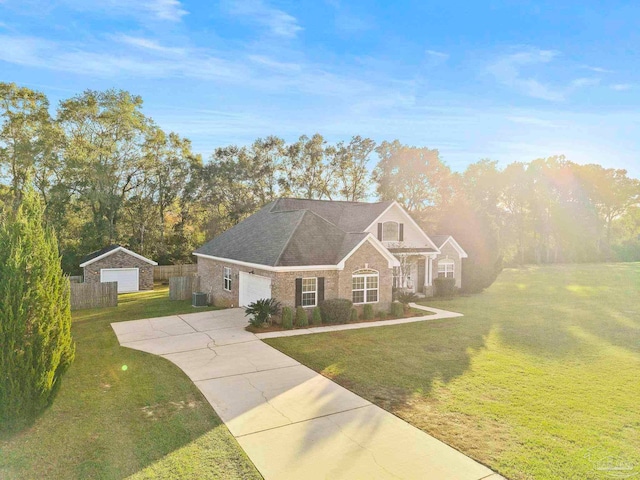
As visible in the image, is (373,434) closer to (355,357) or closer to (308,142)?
(355,357)

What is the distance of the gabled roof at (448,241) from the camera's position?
28.6m

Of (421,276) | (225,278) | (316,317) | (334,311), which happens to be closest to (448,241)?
(421,276)

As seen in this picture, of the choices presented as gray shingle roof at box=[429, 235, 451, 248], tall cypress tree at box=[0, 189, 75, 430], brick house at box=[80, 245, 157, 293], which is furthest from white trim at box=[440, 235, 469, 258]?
tall cypress tree at box=[0, 189, 75, 430]

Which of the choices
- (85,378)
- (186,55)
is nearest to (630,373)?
(85,378)

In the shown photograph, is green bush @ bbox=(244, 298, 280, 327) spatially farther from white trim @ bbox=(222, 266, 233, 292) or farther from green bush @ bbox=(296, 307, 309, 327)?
white trim @ bbox=(222, 266, 233, 292)

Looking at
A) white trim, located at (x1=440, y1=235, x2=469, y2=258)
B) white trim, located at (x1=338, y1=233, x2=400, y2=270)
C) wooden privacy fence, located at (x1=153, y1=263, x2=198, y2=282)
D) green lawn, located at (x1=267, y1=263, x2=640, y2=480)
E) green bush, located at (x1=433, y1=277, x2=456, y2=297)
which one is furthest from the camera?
wooden privacy fence, located at (x1=153, y1=263, x2=198, y2=282)

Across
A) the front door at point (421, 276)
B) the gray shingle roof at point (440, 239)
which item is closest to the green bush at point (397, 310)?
the front door at point (421, 276)

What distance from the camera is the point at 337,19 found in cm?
1332

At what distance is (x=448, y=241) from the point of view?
2888 centimetres

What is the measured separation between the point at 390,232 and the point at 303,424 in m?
18.3

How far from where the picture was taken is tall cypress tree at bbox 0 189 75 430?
295 inches

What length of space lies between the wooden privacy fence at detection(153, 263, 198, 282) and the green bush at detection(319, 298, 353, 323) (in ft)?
71.5

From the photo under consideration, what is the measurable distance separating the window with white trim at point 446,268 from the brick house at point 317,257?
2.31ft

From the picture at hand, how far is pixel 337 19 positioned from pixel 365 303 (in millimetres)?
12239
